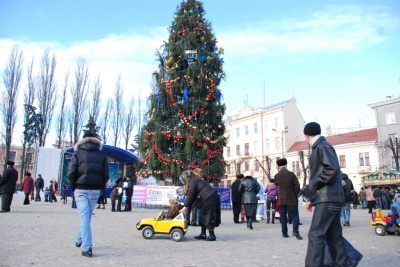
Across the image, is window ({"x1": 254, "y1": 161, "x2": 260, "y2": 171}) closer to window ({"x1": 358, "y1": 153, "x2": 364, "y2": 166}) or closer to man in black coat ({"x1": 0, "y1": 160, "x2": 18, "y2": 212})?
window ({"x1": 358, "y1": 153, "x2": 364, "y2": 166})

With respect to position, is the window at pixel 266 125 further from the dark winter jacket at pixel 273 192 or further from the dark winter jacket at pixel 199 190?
the dark winter jacket at pixel 199 190

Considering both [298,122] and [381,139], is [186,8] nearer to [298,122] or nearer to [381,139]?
[381,139]

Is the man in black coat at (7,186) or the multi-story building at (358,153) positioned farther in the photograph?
the multi-story building at (358,153)

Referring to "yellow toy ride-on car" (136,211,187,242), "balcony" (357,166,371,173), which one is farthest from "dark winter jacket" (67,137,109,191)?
"balcony" (357,166,371,173)

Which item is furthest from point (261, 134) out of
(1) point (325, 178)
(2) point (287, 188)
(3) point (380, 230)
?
(1) point (325, 178)

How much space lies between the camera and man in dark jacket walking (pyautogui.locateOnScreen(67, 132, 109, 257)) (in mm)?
5734

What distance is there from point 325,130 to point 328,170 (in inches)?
2438

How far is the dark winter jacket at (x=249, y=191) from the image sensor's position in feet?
36.0

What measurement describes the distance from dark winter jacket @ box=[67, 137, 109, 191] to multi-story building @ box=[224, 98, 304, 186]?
48957 millimetres

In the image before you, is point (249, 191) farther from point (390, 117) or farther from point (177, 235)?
point (390, 117)

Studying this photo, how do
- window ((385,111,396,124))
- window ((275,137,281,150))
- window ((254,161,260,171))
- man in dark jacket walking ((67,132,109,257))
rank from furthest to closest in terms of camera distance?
window ((254,161,260,171)) → window ((275,137,281,150)) → window ((385,111,396,124)) → man in dark jacket walking ((67,132,109,257))

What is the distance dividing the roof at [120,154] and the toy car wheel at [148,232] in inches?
733

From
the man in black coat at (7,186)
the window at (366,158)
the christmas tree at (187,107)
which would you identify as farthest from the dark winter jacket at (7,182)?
the window at (366,158)

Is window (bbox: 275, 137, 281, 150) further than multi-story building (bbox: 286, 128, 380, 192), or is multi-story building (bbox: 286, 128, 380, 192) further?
window (bbox: 275, 137, 281, 150)
